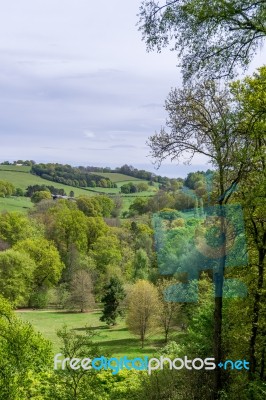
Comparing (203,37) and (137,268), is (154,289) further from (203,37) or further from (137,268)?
(203,37)

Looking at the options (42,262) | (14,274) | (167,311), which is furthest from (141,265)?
(167,311)

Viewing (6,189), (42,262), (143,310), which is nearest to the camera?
(143,310)

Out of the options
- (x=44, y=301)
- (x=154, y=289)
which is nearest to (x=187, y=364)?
(x=154, y=289)

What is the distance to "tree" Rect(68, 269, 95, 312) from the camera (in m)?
27.8

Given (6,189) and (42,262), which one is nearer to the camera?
(42,262)

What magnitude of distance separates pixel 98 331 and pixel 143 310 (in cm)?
226

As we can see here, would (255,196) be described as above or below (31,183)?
above

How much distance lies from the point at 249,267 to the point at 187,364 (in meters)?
3.05

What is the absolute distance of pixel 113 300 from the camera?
23.9 m

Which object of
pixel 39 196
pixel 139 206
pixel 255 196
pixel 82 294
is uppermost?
pixel 255 196

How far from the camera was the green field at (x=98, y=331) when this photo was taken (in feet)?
66.1

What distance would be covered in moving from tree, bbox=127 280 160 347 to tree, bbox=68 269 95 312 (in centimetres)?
714

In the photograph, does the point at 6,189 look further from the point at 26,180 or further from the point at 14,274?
the point at 14,274

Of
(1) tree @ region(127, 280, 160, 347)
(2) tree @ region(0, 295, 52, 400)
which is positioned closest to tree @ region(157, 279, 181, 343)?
(1) tree @ region(127, 280, 160, 347)
